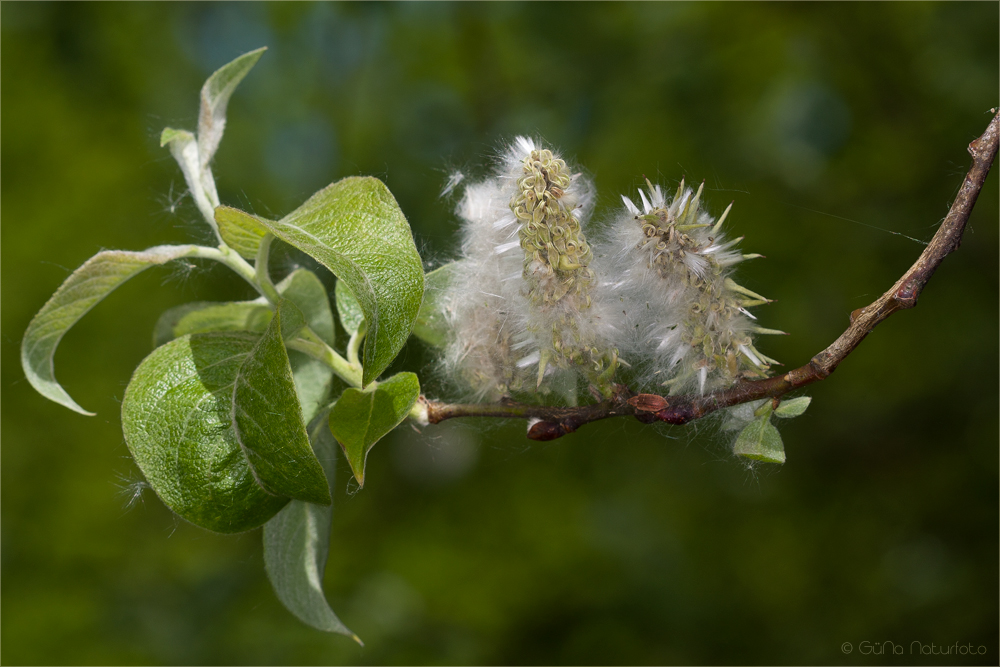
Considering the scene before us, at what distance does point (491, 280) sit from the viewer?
1069 mm

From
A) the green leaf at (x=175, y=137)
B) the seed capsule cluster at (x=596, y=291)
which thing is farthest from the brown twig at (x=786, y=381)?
the green leaf at (x=175, y=137)

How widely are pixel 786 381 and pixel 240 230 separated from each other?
759 mm

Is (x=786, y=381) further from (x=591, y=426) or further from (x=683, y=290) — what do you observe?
(x=591, y=426)

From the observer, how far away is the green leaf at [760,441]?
0.92m

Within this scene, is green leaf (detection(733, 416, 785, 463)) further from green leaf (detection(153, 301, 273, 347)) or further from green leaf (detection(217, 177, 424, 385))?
green leaf (detection(153, 301, 273, 347))

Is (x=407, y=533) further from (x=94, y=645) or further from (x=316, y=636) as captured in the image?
(x=94, y=645)

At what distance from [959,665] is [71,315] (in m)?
3.15

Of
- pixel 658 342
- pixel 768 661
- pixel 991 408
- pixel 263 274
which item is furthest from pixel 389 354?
pixel 991 408

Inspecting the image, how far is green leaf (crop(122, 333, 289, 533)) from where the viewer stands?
83 centimetres

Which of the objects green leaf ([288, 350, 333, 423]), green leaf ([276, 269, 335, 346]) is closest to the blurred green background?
green leaf ([276, 269, 335, 346])

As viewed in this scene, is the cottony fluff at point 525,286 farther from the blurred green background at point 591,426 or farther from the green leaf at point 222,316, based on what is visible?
the blurred green background at point 591,426

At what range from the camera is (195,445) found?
841 millimetres

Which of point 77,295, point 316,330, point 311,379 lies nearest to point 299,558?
point 311,379

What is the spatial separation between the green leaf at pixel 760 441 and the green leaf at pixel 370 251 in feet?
1.61
